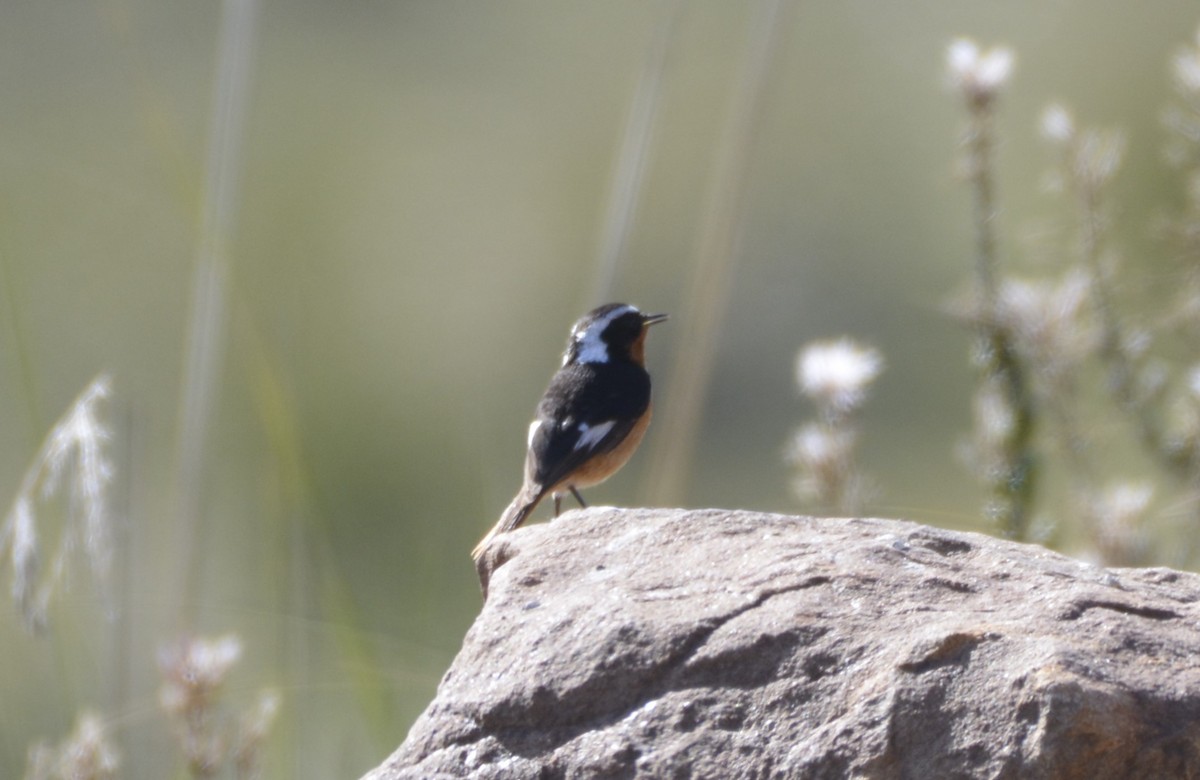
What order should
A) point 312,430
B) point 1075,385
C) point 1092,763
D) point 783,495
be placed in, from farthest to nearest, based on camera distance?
1. point 312,430
2. point 783,495
3. point 1075,385
4. point 1092,763

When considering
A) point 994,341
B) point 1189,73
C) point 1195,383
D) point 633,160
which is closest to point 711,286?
point 633,160

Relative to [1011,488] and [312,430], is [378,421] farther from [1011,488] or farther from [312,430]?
[1011,488]

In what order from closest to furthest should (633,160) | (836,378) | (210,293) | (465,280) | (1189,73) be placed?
(836,378) < (210,293) < (633,160) < (1189,73) < (465,280)

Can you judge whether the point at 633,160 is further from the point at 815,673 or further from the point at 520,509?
the point at 815,673

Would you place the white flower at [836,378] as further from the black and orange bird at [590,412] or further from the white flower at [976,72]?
the white flower at [976,72]

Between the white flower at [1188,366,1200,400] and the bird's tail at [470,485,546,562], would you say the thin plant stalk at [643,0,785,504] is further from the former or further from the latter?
the white flower at [1188,366,1200,400]

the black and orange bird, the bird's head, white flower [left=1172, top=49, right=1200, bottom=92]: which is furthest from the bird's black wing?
white flower [left=1172, top=49, right=1200, bottom=92]

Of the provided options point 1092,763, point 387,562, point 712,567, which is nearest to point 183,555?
point 712,567

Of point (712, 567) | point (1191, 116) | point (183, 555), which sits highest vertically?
point (1191, 116)
